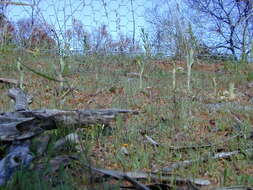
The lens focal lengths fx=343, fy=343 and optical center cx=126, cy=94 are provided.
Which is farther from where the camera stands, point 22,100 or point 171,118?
point 171,118

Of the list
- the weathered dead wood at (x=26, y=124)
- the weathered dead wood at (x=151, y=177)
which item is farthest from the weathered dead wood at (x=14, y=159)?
the weathered dead wood at (x=151, y=177)

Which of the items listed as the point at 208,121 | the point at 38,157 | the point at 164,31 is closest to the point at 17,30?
the point at 164,31

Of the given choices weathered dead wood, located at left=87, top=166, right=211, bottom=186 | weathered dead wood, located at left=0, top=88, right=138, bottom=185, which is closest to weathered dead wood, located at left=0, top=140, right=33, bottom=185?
weathered dead wood, located at left=0, top=88, right=138, bottom=185

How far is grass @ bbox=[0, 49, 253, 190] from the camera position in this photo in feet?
4.38

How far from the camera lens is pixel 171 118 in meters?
2.13

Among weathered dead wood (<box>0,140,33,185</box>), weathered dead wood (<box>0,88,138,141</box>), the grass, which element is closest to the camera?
weathered dead wood (<box>0,140,33,185</box>)

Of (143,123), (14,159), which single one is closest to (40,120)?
(14,159)

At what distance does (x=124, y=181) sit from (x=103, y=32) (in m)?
4.06

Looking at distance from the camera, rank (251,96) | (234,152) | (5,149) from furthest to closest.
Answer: (251,96) < (234,152) < (5,149)

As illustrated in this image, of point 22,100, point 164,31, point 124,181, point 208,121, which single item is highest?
point 164,31

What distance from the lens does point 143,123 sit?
6.84 ft

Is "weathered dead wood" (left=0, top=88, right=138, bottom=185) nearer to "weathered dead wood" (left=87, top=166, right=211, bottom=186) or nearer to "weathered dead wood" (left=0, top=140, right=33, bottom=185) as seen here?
"weathered dead wood" (left=0, top=140, right=33, bottom=185)

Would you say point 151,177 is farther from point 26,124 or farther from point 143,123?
point 143,123

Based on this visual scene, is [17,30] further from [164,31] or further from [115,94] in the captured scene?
[115,94]
